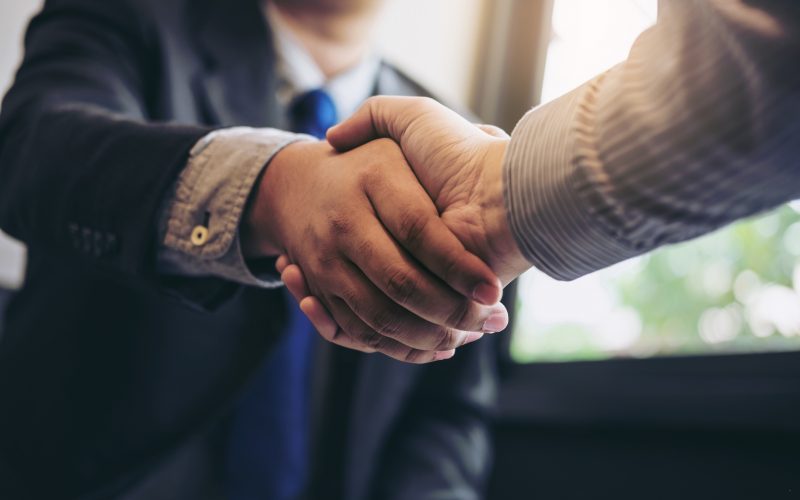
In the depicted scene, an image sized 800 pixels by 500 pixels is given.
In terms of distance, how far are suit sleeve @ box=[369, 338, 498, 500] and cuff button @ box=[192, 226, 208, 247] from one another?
71 centimetres

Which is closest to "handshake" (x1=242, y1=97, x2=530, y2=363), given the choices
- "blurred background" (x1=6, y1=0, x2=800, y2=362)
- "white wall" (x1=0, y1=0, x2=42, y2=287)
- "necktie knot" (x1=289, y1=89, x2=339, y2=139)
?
"blurred background" (x1=6, y1=0, x2=800, y2=362)

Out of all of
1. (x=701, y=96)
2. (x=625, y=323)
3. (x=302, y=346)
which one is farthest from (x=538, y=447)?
(x=701, y=96)

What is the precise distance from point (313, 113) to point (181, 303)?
54 centimetres

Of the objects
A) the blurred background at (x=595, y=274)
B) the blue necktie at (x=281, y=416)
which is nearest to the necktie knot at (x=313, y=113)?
the blue necktie at (x=281, y=416)

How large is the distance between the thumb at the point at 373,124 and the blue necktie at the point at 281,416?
0.42 meters

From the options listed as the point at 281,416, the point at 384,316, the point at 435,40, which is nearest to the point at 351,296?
the point at 384,316

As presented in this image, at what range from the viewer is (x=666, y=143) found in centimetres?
44

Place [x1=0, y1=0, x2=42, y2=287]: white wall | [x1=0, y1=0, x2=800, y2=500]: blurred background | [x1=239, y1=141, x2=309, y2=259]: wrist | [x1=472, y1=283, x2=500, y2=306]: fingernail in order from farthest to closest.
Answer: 1. [x1=0, y1=0, x2=42, y2=287]: white wall
2. [x1=0, y1=0, x2=800, y2=500]: blurred background
3. [x1=239, y1=141, x2=309, y2=259]: wrist
4. [x1=472, y1=283, x2=500, y2=306]: fingernail

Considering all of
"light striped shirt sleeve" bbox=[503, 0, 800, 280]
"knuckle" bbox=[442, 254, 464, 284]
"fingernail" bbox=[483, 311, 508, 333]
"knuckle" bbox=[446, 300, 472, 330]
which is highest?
"light striped shirt sleeve" bbox=[503, 0, 800, 280]

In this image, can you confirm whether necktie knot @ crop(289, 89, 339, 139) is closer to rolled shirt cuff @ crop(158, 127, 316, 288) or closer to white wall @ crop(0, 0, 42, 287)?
rolled shirt cuff @ crop(158, 127, 316, 288)

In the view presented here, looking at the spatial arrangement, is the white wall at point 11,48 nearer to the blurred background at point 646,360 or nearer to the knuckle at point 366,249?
the blurred background at point 646,360

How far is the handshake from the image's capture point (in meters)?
0.53

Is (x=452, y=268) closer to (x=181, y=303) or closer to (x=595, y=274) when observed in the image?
(x=181, y=303)

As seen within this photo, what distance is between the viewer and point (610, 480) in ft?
3.94
